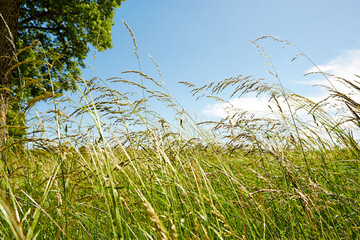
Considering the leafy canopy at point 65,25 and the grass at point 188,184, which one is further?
the leafy canopy at point 65,25

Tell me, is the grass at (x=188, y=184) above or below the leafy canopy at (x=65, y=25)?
below

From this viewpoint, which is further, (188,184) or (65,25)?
(65,25)

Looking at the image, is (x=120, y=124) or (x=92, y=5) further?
(x=92, y=5)

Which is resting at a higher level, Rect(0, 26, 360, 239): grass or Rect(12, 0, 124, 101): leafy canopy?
Rect(12, 0, 124, 101): leafy canopy

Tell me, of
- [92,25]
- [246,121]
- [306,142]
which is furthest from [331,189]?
[92,25]

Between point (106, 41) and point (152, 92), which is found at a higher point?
point (106, 41)

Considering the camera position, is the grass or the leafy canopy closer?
the grass

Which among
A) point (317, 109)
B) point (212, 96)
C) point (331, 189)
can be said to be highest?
point (212, 96)

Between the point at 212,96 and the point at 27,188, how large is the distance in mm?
1656

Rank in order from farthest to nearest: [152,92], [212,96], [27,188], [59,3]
→ [59,3], [212,96], [152,92], [27,188]

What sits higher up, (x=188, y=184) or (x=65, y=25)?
(x=65, y=25)

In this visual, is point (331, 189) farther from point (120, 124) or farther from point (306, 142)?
point (120, 124)

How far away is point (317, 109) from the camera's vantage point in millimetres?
1980

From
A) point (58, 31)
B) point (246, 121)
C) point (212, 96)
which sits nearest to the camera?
point (246, 121)
